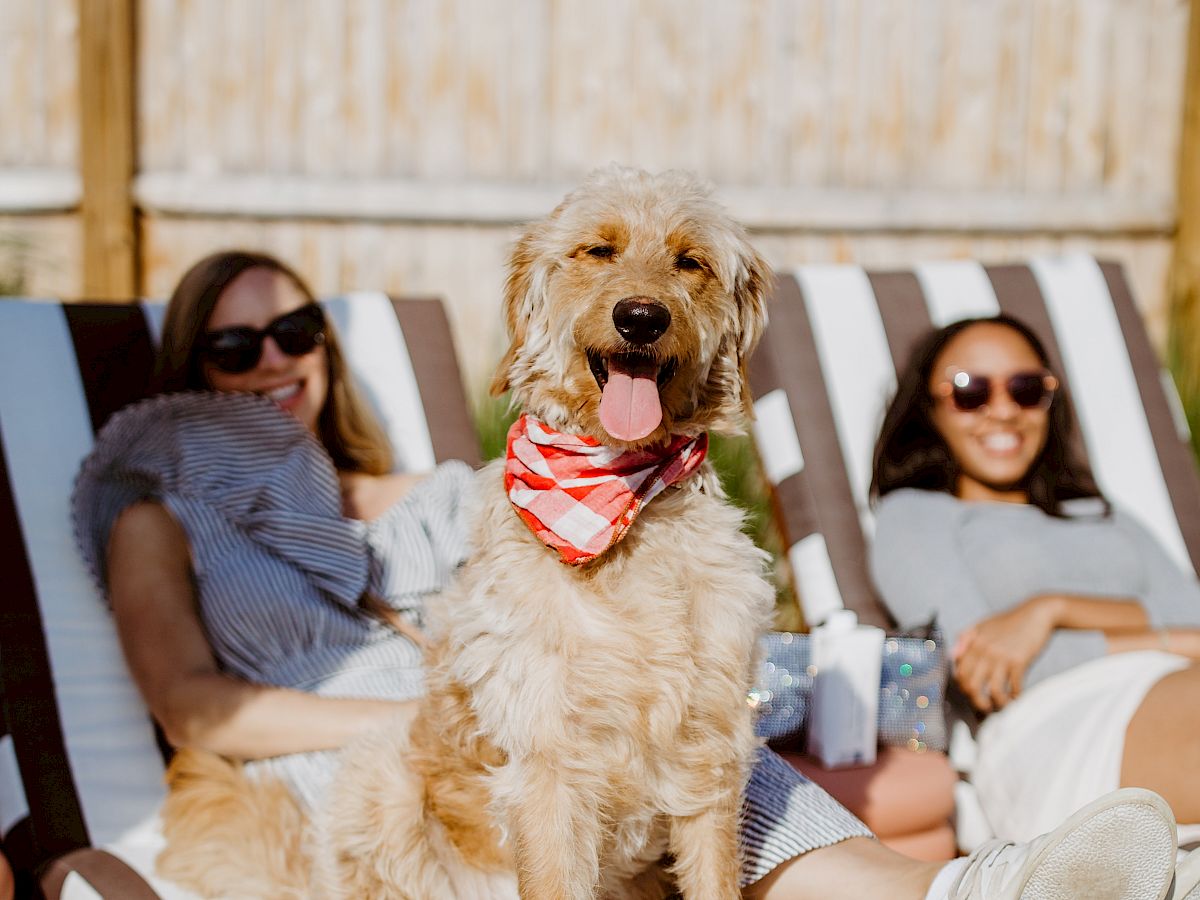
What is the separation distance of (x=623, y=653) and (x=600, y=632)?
0.05 meters

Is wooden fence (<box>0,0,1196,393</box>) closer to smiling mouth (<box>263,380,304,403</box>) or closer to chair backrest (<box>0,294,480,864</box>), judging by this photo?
chair backrest (<box>0,294,480,864</box>)

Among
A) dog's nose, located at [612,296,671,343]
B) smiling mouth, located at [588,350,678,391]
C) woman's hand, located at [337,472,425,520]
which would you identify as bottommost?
woman's hand, located at [337,472,425,520]

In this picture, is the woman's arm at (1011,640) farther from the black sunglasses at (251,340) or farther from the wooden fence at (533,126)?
the wooden fence at (533,126)

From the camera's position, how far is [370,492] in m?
3.39

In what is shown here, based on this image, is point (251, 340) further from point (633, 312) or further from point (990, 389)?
point (990, 389)

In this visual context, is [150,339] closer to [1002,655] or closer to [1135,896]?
[1002,655]

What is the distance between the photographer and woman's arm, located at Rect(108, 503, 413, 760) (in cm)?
262

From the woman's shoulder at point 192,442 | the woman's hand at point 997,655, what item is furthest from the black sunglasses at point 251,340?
the woman's hand at point 997,655

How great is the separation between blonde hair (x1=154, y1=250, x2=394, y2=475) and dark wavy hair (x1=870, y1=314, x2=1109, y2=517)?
165 cm

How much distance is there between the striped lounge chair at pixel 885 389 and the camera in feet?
12.2

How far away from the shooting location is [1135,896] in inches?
77.4

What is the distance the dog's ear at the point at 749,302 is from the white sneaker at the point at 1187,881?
1135 millimetres

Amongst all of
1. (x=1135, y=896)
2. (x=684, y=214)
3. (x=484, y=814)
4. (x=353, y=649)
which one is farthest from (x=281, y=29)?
(x=1135, y=896)

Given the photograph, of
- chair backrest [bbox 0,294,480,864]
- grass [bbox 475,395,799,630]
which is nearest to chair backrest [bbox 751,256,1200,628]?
grass [bbox 475,395,799,630]
